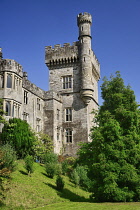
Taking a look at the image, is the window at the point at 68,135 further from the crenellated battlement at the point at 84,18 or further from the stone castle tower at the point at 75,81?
the crenellated battlement at the point at 84,18

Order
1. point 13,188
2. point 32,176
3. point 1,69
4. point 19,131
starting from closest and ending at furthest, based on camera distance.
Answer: point 13,188 < point 32,176 < point 19,131 < point 1,69

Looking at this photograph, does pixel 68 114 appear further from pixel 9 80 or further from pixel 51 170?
pixel 51 170

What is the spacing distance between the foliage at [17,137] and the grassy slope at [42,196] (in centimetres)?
121

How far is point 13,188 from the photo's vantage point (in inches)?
682

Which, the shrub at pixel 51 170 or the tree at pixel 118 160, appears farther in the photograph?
the shrub at pixel 51 170

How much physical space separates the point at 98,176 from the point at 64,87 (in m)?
20.6

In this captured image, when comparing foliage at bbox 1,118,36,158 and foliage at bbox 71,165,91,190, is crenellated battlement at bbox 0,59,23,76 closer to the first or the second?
foliage at bbox 1,118,36,158

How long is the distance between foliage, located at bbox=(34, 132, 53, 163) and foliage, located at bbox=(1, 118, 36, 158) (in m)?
3.48

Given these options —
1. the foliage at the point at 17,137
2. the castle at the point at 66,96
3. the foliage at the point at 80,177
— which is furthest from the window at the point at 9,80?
the foliage at the point at 80,177

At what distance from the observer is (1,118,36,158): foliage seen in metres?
24.2

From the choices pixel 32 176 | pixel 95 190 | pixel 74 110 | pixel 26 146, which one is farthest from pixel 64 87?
pixel 95 190

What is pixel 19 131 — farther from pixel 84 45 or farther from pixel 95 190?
pixel 84 45

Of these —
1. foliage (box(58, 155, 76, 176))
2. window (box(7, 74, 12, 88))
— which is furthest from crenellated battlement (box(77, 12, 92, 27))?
foliage (box(58, 155, 76, 176))

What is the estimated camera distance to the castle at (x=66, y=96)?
107 feet
